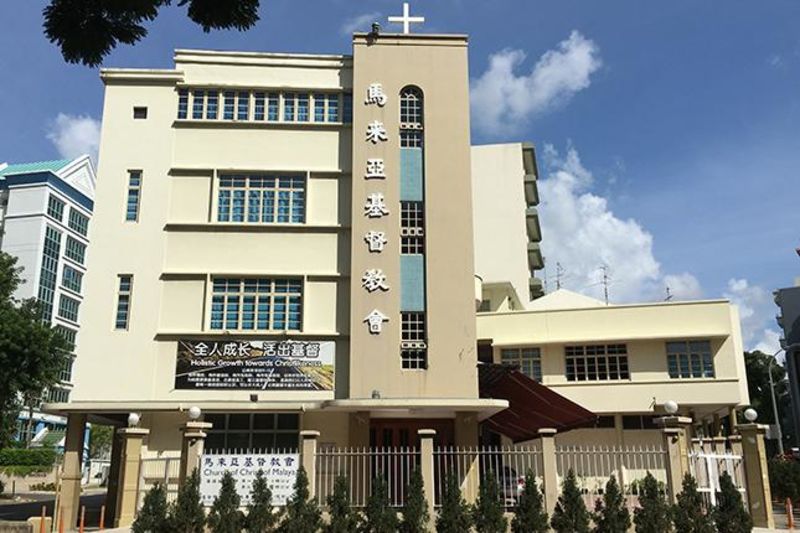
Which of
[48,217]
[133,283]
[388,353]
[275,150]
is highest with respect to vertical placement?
[48,217]

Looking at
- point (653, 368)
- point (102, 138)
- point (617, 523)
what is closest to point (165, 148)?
point (102, 138)

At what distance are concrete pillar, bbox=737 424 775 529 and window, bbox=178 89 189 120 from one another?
1722 cm

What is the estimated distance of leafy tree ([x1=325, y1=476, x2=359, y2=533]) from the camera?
43.4 ft

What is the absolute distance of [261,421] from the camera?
21094mm

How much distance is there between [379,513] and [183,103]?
47.8 ft

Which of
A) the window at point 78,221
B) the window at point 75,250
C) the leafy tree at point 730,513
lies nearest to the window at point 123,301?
the leafy tree at point 730,513

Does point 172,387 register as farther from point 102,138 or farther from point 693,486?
point 693,486

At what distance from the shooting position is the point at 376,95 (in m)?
22.6

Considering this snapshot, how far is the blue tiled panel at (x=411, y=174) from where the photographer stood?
72.2ft

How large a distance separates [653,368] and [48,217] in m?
51.6

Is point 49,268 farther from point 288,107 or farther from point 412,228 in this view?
point 412,228

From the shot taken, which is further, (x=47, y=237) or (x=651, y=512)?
(x=47, y=237)

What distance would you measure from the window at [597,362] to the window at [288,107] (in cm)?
1460

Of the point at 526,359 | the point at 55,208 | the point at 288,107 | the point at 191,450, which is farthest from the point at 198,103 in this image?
the point at 55,208
